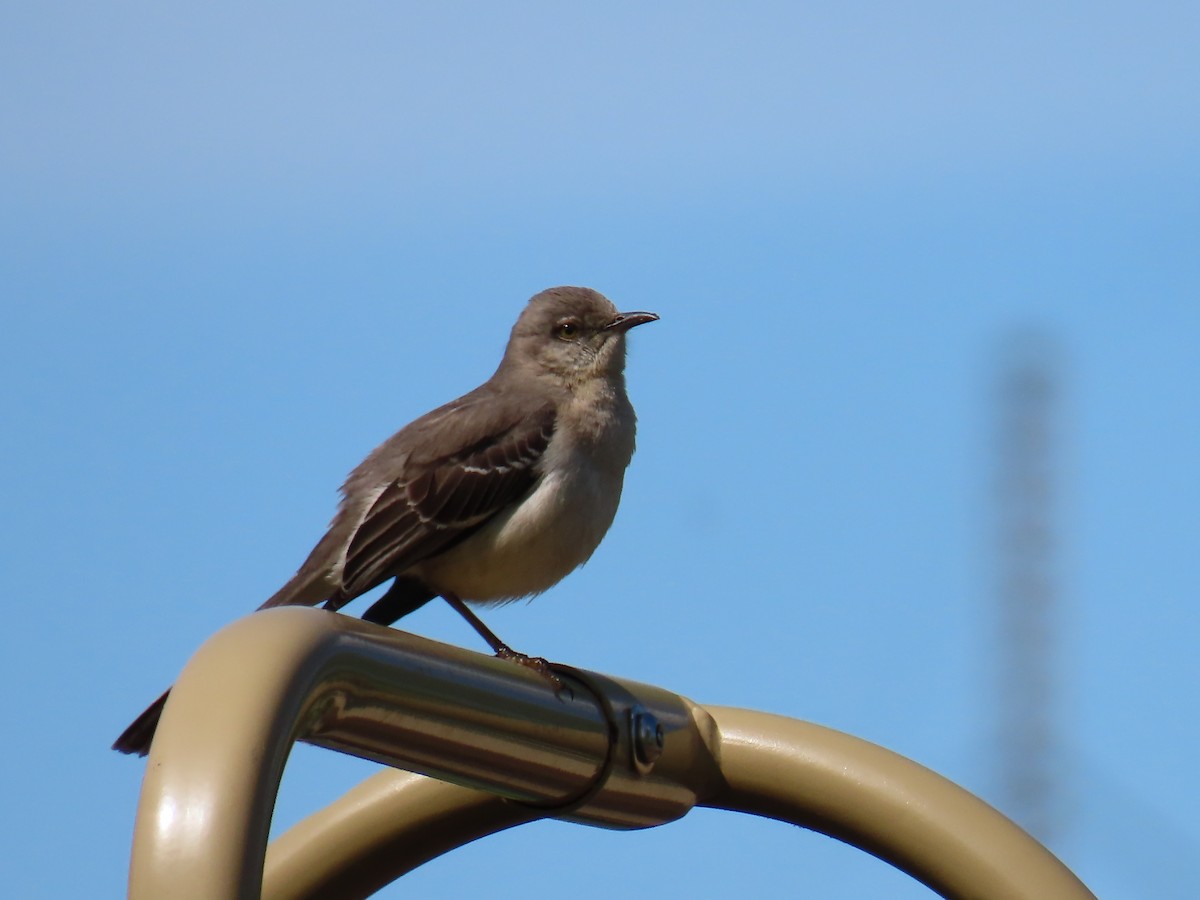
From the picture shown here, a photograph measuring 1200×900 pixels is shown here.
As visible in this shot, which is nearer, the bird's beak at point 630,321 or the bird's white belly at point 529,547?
the bird's white belly at point 529,547

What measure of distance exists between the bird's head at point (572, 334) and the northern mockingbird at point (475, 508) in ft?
1.26

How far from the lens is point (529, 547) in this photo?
5.57 meters

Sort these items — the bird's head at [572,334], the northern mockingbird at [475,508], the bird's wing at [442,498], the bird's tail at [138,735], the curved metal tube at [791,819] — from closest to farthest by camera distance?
1. the curved metal tube at [791,819]
2. the bird's tail at [138,735]
3. the bird's wing at [442,498]
4. the northern mockingbird at [475,508]
5. the bird's head at [572,334]

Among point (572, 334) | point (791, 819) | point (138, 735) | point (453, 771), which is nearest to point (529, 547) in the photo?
point (572, 334)

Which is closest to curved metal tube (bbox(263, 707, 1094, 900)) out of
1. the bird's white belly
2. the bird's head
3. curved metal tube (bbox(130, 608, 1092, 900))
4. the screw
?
curved metal tube (bbox(130, 608, 1092, 900))

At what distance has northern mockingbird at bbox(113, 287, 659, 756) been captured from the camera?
5.49 meters

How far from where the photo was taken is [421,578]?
571cm

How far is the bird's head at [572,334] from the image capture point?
6.64m

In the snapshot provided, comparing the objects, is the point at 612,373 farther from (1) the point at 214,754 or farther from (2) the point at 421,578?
(1) the point at 214,754

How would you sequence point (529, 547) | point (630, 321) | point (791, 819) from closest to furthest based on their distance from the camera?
point (791, 819) → point (529, 547) → point (630, 321)

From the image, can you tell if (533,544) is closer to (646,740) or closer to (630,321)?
(630,321)

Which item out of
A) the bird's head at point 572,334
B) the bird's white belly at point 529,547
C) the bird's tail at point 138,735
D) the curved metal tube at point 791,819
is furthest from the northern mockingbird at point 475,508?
the curved metal tube at point 791,819

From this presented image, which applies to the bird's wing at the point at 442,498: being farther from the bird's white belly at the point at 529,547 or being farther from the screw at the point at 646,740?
the screw at the point at 646,740

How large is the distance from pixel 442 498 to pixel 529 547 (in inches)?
13.3
